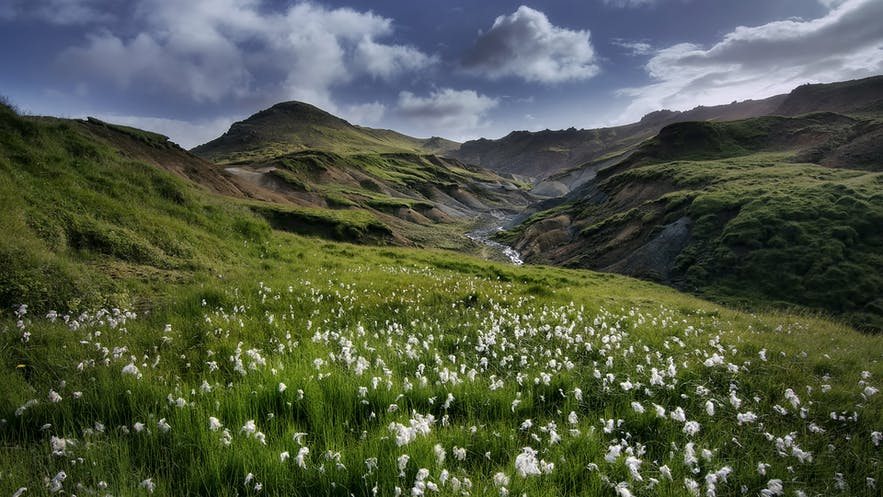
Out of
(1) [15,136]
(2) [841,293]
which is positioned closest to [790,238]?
(2) [841,293]

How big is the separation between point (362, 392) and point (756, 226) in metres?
36.0

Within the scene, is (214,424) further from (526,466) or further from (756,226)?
(756,226)

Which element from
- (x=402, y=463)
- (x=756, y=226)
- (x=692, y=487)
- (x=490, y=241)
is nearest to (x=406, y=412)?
(x=402, y=463)

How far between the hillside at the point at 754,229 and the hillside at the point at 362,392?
15386mm

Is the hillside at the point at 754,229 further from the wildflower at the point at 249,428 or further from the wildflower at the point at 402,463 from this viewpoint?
the wildflower at the point at 249,428

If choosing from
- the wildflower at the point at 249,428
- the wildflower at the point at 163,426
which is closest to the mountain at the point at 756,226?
the wildflower at the point at 249,428

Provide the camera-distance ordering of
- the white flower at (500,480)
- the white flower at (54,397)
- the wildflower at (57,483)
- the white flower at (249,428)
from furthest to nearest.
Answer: the white flower at (54,397)
the white flower at (249,428)
the white flower at (500,480)
the wildflower at (57,483)

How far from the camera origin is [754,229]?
30344 mm

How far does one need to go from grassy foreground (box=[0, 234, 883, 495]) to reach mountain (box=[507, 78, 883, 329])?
2037 cm

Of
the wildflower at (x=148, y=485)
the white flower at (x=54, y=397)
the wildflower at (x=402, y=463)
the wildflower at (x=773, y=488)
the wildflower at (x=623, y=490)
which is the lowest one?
the wildflower at (x=773, y=488)

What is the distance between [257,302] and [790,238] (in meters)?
34.8

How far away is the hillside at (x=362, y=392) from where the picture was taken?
3580mm

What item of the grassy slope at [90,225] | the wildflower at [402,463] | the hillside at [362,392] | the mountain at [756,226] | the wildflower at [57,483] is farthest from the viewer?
the mountain at [756,226]

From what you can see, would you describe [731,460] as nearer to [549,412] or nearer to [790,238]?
[549,412]
